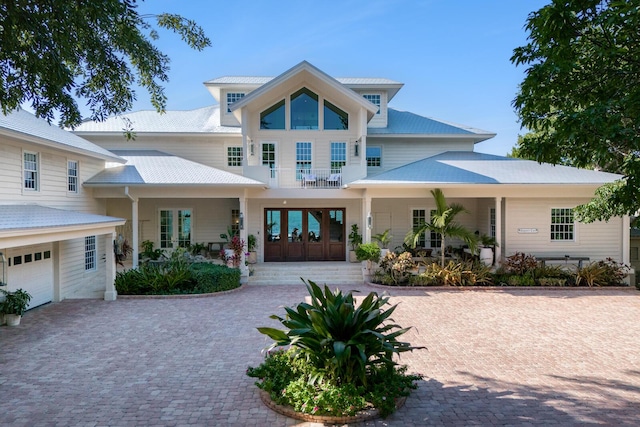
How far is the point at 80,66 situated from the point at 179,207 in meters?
12.6

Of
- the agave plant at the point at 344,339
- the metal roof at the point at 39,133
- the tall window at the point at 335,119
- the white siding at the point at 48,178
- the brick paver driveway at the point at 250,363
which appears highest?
the tall window at the point at 335,119

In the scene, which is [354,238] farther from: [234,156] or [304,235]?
[234,156]

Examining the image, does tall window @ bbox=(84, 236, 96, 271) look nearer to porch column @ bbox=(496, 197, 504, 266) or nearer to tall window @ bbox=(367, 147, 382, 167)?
tall window @ bbox=(367, 147, 382, 167)

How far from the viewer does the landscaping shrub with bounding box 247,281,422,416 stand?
5.44 metres

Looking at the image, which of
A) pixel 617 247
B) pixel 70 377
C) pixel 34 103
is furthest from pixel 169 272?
pixel 617 247

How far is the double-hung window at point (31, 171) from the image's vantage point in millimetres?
12297

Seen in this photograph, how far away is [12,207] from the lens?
11289 mm

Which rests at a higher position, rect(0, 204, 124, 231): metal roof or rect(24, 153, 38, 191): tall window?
rect(24, 153, 38, 191): tall window

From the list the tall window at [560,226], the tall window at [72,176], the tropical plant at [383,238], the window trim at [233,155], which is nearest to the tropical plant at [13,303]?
the tall window at [72,176]

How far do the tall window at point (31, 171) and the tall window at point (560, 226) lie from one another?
18.7 meters

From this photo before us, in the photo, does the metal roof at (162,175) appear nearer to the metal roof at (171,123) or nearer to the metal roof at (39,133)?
the metal roof at (39,133)

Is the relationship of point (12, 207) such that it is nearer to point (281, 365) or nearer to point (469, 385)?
point (281, 365)

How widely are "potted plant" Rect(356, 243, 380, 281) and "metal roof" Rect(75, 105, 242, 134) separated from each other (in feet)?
28.4

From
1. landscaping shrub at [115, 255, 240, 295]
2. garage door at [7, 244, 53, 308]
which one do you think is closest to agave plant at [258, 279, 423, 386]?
landscaping shrub at [115, 255, 240, 295]
